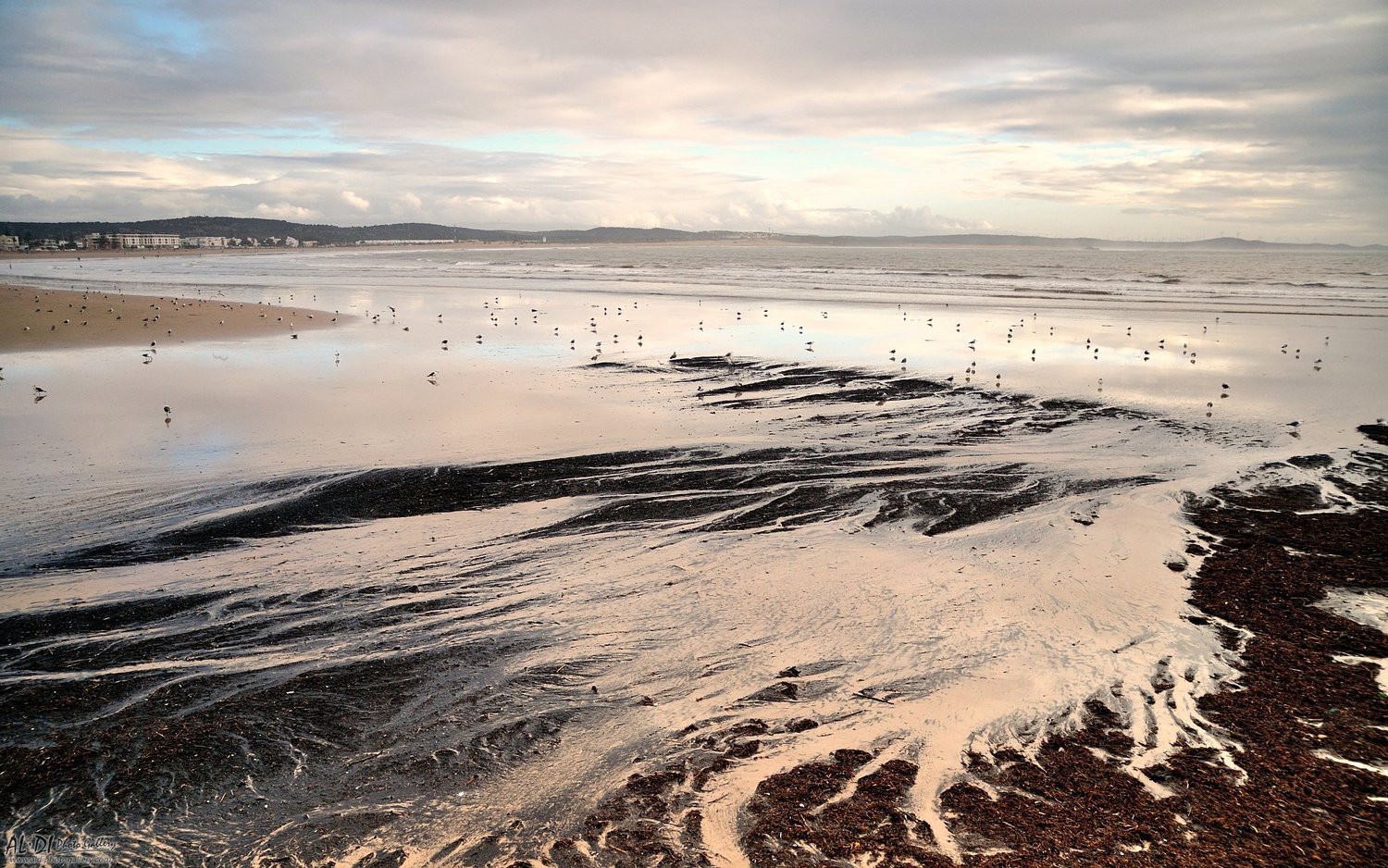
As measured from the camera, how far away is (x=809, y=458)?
43.3ft

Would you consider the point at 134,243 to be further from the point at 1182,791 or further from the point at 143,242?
the point at 1182,791

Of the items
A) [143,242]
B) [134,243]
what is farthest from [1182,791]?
[143,242]

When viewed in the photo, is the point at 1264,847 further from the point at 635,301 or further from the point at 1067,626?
the point at 635,301

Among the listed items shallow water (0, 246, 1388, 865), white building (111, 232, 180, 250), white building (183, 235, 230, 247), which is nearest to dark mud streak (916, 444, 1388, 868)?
shallow water (0, 246, 1388, 865)

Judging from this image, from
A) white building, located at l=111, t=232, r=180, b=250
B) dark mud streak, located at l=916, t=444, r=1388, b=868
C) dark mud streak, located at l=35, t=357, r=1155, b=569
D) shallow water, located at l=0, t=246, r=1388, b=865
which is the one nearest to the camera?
dark mud streak, located at l=916, t=444, r=1388, b=868

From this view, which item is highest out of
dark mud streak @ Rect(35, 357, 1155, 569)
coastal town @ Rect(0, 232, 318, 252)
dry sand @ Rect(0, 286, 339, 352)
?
coastal town @ Rect(0, 232, 318, 252)

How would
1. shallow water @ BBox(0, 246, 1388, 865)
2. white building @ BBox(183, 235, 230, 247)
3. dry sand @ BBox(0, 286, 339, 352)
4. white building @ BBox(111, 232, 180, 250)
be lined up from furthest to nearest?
white building @ BBox(183, 235, 230, 247) → white building @ BBox(111, 232, 180, 250) → dry sand @ BBox(0, 286, 339, 352) → shallow water @ BBox(0, 246, 1388, 865)

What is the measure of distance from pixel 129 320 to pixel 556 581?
1098 inches

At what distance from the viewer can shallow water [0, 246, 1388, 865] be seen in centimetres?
561

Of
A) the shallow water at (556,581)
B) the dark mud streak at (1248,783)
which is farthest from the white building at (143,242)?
the dark mud streak at (1248,783)

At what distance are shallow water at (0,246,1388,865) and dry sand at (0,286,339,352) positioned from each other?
21.2 feet

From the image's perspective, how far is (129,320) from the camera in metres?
Answer: 29.2

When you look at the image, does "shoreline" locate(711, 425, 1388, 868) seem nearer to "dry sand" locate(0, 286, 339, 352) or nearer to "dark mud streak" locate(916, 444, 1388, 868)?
"dark mud streak" locate(916, 444, 1388, 868)

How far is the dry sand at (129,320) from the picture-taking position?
2494 cm
